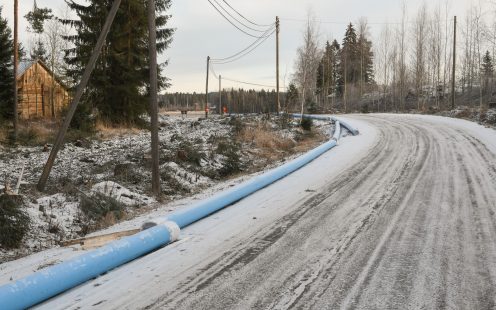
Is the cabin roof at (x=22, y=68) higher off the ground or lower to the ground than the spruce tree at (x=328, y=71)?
lower

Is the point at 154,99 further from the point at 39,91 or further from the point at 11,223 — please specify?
the point at 39,91

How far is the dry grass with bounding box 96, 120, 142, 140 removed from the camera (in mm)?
21734

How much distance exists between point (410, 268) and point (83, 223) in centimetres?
584

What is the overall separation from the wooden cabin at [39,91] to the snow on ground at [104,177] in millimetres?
18872

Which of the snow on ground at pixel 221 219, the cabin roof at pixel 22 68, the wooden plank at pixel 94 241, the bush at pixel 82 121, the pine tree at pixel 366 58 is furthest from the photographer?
the pine tree at pixel 366 58

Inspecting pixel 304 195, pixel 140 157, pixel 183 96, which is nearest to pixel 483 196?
pixel 304 195

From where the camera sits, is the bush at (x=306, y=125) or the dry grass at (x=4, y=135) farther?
the bush at (x=306, y=125)

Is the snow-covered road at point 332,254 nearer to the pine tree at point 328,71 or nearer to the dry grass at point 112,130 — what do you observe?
the dry grass at point 112,130

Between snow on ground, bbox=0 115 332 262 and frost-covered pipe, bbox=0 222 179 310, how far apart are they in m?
2.00

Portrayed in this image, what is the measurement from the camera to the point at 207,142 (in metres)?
17.2

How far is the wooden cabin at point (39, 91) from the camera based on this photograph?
33.3m

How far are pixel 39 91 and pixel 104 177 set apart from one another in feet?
93.6

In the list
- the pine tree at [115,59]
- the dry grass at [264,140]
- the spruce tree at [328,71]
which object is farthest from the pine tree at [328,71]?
the dry grass at [264,140]

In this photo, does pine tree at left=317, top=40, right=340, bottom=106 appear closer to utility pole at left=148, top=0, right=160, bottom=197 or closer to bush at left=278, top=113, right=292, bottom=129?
bush at left=278, top=113, right=292, bottom=129
